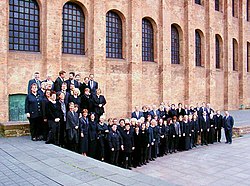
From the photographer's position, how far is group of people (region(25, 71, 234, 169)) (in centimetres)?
904

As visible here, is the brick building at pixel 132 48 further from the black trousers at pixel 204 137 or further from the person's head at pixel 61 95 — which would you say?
the person's head at pixel 61 95

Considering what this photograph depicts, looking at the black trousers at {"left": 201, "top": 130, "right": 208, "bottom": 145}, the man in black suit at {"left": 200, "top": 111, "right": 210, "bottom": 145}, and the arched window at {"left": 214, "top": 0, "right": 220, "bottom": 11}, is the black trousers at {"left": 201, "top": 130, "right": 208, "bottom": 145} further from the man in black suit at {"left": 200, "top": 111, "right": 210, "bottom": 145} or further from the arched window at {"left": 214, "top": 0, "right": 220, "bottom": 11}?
the arched window at {"left": 214, "top": 0, "right": 220, "bottom": 11}

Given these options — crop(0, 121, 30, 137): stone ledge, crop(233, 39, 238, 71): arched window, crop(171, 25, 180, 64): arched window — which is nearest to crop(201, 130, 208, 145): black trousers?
crop(0, 121, 30, 137): stone ledge

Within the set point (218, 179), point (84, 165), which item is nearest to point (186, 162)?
point (218, 179)

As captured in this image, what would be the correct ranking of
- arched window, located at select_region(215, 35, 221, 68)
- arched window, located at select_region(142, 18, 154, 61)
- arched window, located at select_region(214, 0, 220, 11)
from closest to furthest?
arched window, located at select_region(142, 18, 154, 61)
arched window, located at select_region(214, 0, 220, 11)
arched window, located at select_region(215, 35, 221, 68)

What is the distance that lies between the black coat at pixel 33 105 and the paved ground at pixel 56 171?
161 cm

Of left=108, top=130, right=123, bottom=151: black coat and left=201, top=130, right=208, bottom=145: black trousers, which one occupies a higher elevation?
left=108, top=130, right=123, bottom=151: black coat

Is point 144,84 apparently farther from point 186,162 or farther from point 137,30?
point 186,162

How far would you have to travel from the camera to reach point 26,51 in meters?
17.0

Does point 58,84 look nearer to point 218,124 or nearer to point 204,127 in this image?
point 204,127

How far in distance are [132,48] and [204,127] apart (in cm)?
903

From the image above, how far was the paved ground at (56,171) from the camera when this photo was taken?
17.1 feet

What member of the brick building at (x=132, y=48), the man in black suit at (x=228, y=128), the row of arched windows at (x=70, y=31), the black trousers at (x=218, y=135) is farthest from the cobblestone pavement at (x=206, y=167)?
the row of arched windows at (x=70, y=31)

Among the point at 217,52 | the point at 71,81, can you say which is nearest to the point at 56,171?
the point at 71,81
